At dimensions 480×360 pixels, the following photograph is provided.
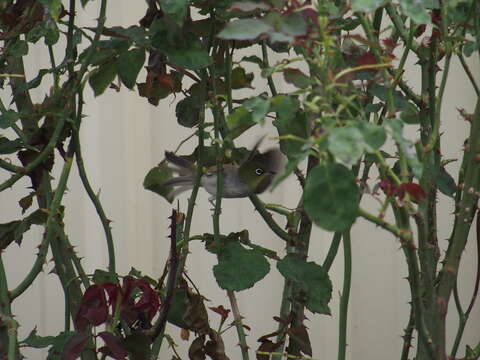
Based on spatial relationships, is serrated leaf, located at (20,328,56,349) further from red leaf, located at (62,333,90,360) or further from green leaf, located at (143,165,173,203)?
green leaf, located at (143,165,173,203)

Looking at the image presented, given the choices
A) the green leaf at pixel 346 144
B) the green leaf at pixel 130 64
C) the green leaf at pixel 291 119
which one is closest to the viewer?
the green leaf at pixel 346 144

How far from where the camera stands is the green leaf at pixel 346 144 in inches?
17.9

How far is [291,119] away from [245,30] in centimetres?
15

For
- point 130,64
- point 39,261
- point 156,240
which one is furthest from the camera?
point 156,240

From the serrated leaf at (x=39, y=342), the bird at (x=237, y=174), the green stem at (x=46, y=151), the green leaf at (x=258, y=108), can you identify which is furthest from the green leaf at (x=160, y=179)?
the green leaf at (x=258, y=108)

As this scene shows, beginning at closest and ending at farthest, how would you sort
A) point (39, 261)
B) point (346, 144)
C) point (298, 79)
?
point (346, 144)
point (298, 79)
point (39, 261)

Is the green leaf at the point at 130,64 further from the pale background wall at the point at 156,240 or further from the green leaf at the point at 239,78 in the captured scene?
the pale background wall at the point at 156,240

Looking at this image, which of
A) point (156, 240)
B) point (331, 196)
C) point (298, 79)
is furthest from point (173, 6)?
point (156, 240)

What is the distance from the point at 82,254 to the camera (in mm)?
1708

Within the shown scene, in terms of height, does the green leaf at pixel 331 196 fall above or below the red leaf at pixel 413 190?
below

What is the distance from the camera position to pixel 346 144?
46 centimetres

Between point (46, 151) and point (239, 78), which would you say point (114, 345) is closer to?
point (46, 151)

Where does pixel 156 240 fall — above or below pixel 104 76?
above

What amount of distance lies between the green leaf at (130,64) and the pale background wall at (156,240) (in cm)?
83
